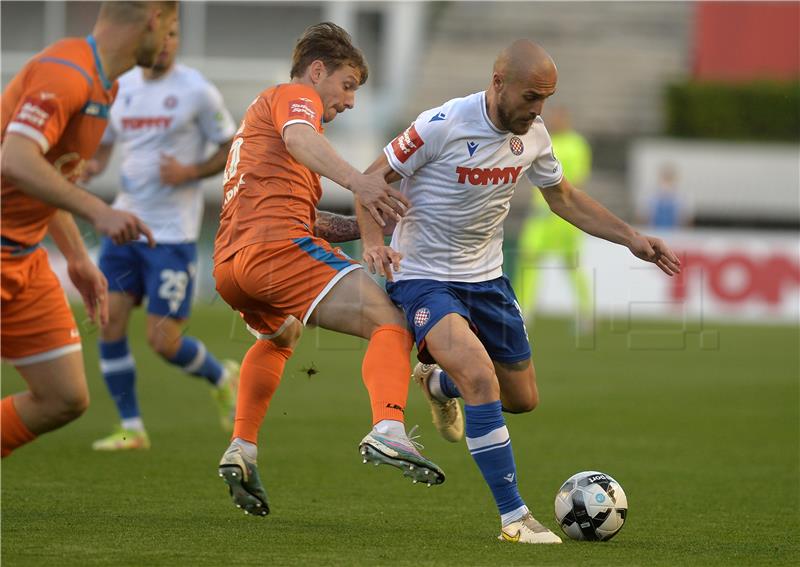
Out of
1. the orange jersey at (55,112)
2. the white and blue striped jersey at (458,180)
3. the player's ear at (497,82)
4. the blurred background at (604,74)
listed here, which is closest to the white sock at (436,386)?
the white and blue striped jersey at (458,180)

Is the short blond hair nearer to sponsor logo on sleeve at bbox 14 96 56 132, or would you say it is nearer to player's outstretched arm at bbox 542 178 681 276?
player's outstretched arm at bbox 542 178 681 276

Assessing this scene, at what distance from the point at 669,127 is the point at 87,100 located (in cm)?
2666

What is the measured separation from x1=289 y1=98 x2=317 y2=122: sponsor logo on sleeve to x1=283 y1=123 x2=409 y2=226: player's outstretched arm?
173mm

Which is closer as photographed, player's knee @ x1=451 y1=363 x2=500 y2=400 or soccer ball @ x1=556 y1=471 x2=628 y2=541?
player's knee @ x1=451 y1=363 x2=500 y2=400

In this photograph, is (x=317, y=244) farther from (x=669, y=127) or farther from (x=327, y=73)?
(x=669, y=127)

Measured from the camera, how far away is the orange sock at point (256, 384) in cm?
635

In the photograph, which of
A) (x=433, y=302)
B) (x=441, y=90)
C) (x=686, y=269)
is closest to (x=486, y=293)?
(x=433, y=302)

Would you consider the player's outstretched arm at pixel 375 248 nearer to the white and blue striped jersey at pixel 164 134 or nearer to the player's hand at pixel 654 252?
the player's hand at pixel 654 252

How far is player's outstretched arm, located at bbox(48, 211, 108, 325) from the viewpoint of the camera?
18.6 feet

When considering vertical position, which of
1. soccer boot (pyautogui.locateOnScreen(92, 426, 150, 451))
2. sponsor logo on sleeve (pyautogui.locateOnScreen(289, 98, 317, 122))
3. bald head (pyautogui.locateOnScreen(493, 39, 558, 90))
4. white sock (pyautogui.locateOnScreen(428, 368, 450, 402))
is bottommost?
soccer boot (pyautogui.locateOnScreen(92, 426, 150, 451))

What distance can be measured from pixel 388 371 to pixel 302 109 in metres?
1.20

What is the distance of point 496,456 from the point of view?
574 centimetres

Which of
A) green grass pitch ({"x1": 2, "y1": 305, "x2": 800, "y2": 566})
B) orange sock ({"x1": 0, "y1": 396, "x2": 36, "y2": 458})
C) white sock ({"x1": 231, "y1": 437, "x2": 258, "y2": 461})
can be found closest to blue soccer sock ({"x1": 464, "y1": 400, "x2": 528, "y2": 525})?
green grass pitch ({"x1": 2, "y1": 305, "x2": 800, "y2": 566})

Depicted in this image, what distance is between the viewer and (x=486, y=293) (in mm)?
6336
